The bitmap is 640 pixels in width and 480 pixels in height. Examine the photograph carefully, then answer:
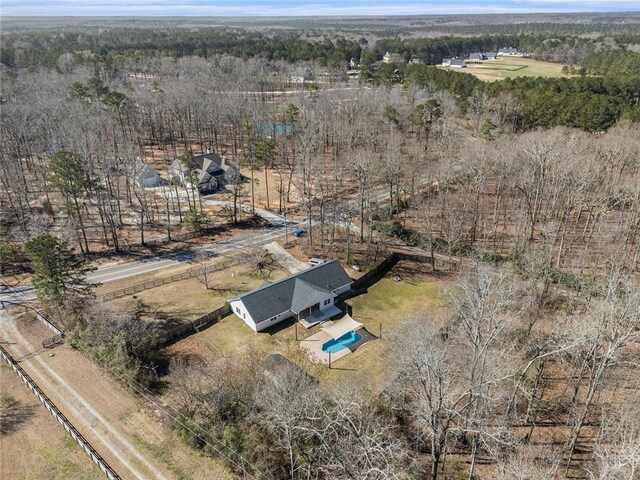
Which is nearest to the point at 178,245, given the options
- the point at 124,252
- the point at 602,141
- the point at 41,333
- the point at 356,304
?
the point at 124,252

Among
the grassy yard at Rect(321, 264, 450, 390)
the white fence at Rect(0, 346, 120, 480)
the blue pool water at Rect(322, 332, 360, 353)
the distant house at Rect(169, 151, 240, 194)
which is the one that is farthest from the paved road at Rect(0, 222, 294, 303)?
the blue pool water at Rect(322, 332, 360, 353)

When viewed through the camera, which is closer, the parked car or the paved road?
the paved road

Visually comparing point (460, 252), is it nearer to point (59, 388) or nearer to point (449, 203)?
point (449, 203)

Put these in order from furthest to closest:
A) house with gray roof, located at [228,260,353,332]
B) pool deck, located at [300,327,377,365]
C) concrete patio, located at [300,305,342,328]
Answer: concrete patio, located at [300,305,342,328] → house with gray roof, located at [228,260,353,332] → pool deck, located at [300,327,377,365]

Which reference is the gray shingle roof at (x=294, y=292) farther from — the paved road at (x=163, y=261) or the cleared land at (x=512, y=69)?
the cleared land at (x=512, y=69)

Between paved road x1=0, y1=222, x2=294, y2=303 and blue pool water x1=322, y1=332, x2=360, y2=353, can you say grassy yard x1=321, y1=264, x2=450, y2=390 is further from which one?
paved road x1=0, y1=222, x2=294, y2=303

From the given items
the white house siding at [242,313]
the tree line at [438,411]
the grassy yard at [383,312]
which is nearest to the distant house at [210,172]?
the white house siding at [242,313]
